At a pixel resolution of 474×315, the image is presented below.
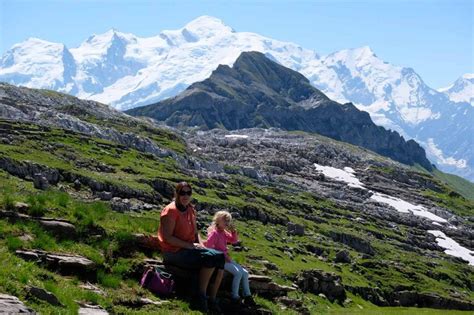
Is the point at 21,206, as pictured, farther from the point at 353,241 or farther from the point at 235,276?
the point at 353,241

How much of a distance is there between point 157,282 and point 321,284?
53.4m

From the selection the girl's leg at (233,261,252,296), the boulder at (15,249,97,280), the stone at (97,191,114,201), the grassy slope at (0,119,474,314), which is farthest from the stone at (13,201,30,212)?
the stone at (97,191,114,201)

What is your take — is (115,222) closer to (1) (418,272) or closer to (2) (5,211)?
(2) (5,211)

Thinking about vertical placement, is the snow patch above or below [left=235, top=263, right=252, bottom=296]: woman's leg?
below

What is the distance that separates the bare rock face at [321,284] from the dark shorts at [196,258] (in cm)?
4743

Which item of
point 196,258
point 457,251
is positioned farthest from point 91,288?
point 457,251

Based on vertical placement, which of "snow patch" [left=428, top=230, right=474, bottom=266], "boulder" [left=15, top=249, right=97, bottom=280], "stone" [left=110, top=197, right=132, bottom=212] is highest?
"boulder" [left=15, top=249, right=97, bottom=280]

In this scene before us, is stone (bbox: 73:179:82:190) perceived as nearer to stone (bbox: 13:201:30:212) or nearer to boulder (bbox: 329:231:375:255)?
boulder (bbox: 329:231:375:255)

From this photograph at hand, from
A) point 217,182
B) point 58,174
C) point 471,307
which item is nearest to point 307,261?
point 471,307

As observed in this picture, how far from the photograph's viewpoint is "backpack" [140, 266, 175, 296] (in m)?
24.0

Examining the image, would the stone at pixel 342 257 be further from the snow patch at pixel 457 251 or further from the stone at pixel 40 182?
the snow patch at pixel 457 251

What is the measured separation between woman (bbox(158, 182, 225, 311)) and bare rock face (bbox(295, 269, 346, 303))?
4733 cm

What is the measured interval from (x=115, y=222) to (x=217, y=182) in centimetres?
14827

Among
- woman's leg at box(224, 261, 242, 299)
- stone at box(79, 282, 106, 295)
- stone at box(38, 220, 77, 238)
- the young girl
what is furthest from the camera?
the young girl
